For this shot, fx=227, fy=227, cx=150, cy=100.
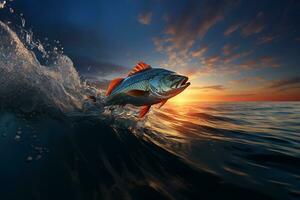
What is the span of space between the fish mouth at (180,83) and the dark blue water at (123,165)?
60.1 inches

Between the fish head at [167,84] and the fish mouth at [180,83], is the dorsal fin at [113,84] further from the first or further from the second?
the fish mouth at [180,83]

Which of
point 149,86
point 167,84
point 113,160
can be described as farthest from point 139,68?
point 113,160

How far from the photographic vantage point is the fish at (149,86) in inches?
143

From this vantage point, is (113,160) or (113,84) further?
(113,84)

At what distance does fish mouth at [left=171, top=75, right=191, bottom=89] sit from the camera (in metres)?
3.60

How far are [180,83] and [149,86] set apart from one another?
1.77ft

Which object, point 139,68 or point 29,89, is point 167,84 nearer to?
point 139,68

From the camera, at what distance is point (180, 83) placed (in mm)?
3621

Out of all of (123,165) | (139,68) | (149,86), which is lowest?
(123,165)

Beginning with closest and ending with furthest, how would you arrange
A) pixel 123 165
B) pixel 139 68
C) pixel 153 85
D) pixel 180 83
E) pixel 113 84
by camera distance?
pixel 180 83 < pixel 153 85 < pixel 123 165 < pixel 139 68 < pixel 113 84

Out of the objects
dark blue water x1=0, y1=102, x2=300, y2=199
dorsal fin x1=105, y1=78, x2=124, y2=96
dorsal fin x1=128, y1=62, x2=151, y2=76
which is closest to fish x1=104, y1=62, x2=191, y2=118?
dorsal fin x1=128, y1=62, x2=151, y2=76

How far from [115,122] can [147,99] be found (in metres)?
3.35

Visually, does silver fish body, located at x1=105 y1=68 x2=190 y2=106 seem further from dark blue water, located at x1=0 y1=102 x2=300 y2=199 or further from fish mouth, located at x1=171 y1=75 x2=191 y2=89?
dark blue water, located at x1=0 y1=102 x2=300 y2=199

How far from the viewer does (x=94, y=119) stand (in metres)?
7.14
